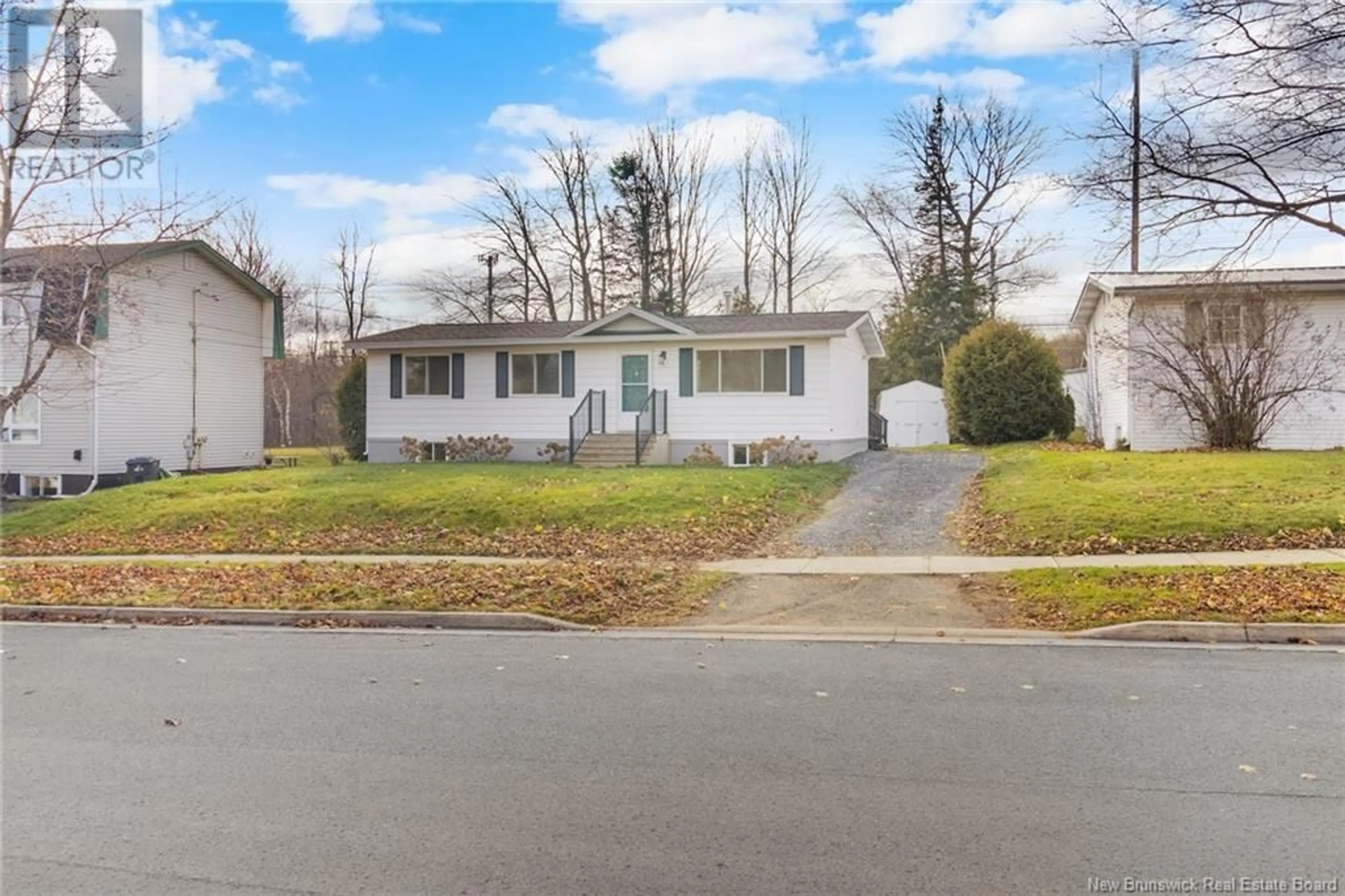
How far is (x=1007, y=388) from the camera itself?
2475cm

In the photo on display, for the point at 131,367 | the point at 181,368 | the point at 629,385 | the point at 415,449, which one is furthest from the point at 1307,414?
the point at 131,367

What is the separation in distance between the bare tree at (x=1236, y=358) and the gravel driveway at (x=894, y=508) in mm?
4624

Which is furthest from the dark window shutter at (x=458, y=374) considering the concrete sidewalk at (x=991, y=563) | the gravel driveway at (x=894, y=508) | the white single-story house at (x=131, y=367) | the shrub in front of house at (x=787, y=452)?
the concrete sidewalk at (x=991, y=563)

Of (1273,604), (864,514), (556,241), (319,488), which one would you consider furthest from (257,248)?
(1273,604)

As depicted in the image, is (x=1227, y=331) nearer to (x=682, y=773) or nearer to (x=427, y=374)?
(x=682, y=773)

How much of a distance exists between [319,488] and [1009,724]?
15134 mm

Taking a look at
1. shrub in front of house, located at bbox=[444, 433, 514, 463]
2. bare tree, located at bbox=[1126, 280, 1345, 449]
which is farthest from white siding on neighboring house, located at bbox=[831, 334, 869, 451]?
shrub in front of house, located at bbox=[444, 433, 514, 463]

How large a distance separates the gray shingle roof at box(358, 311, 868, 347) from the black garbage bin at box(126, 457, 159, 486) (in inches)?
242

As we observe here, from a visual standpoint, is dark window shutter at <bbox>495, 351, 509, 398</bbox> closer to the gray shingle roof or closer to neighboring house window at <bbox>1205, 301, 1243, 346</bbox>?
the gray shingle roof

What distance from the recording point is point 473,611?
365 inches

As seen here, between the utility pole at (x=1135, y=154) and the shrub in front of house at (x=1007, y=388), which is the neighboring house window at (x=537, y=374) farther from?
the utility pole at (x=1135, y=154)

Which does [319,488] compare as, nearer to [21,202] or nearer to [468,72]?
[21,202]

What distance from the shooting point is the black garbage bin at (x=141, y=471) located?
2297cm

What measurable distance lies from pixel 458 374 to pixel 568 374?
3.30 meters
